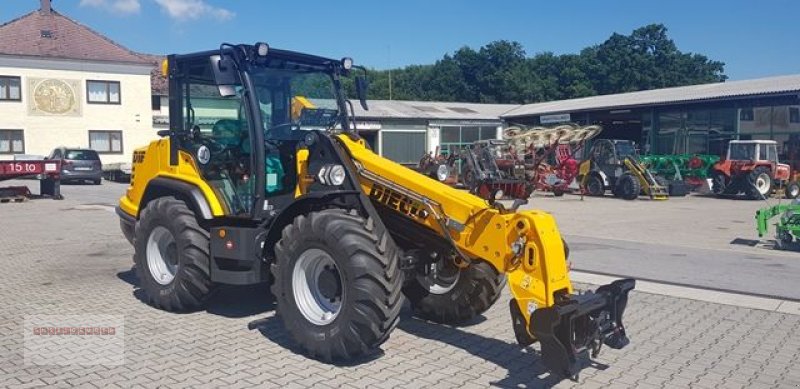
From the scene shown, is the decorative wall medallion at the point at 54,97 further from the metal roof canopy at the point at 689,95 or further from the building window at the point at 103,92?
the metal roof canopy at the point at 689,95

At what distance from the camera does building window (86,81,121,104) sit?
38375 mm

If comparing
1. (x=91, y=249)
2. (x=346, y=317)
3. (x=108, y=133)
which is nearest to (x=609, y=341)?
(x=346, y=317)

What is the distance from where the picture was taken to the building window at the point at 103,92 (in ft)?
126

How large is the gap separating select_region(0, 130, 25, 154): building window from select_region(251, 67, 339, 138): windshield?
34.8 metres

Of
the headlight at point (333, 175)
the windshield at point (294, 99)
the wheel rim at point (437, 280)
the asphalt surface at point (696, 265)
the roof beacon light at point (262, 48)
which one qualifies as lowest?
the asphalt surface at point (696, 265)

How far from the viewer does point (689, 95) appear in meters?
33.8

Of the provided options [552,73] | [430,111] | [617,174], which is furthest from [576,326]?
[552,73]

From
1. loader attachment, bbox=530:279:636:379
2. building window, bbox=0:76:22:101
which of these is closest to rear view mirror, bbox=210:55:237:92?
loader attachment, bbox=530:279:636:379

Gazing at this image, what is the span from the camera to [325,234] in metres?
5.33

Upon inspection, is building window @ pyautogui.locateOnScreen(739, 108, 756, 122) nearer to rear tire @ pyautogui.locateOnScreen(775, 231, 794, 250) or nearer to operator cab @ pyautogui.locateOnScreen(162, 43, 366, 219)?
rear tire @ pyautogui.locateOnScreen(775, 231, 794, 250)

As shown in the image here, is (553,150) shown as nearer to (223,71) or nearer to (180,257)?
(180,257)

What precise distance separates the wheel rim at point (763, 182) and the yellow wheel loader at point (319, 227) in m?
21.7

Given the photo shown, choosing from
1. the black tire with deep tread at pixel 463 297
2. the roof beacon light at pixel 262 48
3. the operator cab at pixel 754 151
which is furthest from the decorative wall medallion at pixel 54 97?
the black tire with deep tread at pixel 463 297

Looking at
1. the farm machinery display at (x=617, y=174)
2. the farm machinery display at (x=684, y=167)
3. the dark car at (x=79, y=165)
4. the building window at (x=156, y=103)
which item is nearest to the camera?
the farm machinery display at (x=617, y=174)
